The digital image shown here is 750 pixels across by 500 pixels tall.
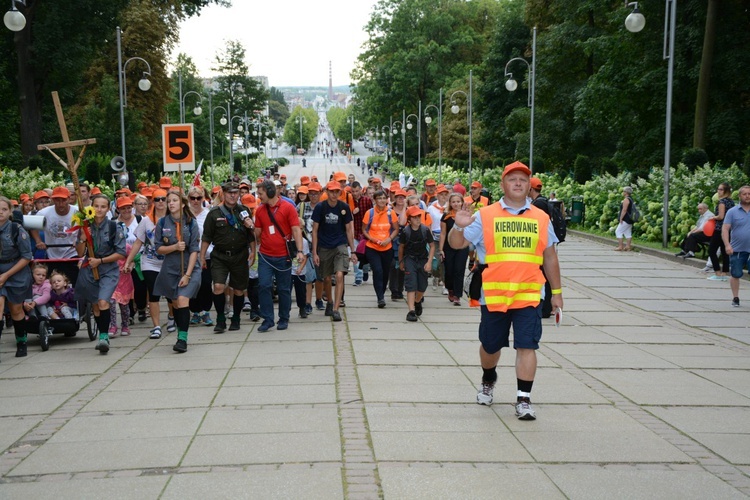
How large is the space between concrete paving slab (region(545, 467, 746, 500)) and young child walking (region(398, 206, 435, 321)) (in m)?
6.45

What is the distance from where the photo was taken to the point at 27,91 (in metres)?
34.8

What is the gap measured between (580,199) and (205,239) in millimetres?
21272

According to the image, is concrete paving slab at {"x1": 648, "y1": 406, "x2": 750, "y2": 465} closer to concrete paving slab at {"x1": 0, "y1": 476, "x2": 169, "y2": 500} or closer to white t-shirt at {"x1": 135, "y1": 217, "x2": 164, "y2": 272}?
concrete paving slab at {"x1": 0, "y1": 476, "x2": 169, "y2": 500}

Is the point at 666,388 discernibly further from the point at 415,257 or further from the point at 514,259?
the point at 415,257

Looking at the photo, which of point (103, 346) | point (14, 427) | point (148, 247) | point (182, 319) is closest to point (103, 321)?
point (103, 346)

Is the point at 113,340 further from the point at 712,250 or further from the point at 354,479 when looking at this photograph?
the point at 712,250

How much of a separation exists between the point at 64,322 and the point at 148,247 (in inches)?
50.0

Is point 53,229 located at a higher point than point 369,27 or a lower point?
lower

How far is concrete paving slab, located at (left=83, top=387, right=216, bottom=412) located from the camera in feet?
23.6

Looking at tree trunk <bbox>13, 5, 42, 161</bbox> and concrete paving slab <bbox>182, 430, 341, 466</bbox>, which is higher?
tree trunk <bbox>13, 5, 42, 161</bbox>

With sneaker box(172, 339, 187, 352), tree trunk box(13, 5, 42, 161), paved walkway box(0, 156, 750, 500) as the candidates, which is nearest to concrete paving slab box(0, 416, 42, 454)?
paved walkway box(0, 156, 750, 500)

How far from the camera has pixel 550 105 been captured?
156ft

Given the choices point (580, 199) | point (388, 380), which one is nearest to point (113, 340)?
point (388, 380)

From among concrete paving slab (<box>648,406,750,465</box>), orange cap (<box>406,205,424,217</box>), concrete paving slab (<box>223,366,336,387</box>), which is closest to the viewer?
concrete paving slab (<box>648,406,750,465</box>)
